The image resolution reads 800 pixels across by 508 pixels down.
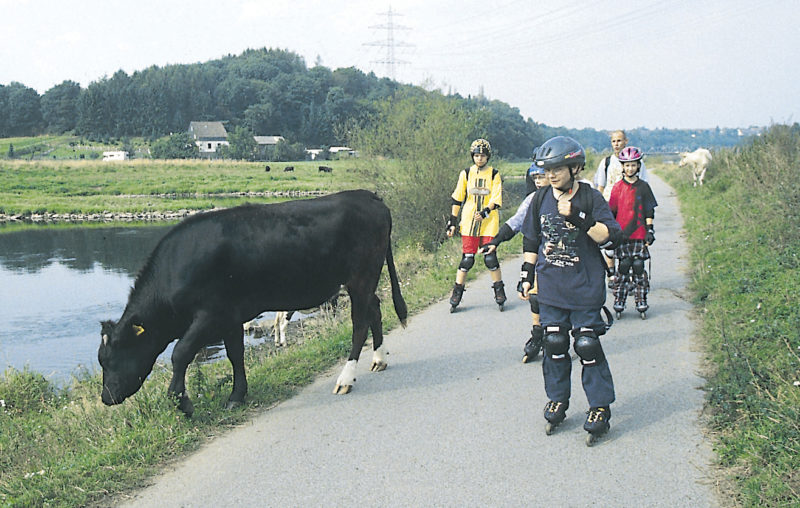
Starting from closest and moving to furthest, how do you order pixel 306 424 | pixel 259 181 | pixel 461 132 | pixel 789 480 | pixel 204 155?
pixel 789 480 < pixel 306 424 < pixel 461 132 < pixel 259 181 < pixel 204 155

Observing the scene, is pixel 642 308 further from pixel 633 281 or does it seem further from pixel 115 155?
pixel 115 155

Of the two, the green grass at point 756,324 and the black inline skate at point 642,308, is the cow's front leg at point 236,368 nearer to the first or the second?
the green grass at point 756,324

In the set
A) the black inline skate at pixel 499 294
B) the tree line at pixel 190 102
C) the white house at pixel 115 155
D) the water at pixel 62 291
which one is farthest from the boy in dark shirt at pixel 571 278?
the tree line at pixel 190 102

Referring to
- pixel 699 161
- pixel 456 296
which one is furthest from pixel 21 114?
pixel 456 296

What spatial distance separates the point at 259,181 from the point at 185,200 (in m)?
10.3

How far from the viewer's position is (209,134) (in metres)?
101

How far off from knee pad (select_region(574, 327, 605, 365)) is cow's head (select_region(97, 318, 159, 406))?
3408mm

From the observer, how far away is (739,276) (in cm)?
920

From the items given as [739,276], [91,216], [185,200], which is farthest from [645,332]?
[185,200]

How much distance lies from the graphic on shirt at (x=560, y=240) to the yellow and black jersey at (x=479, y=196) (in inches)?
142

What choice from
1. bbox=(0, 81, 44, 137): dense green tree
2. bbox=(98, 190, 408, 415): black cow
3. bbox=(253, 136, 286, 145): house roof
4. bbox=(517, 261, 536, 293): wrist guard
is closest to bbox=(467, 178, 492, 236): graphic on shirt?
bbox=(98, 190, 408, 415): black cow

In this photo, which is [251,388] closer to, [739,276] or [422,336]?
[422,336]

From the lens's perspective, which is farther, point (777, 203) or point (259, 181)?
point (259, 181)

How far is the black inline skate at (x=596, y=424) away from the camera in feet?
15.2
